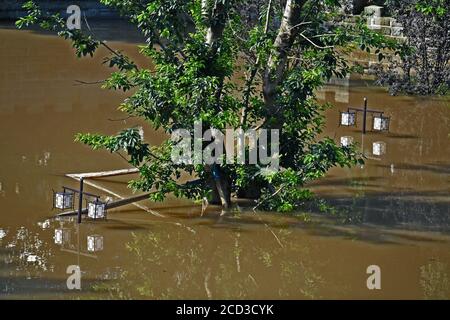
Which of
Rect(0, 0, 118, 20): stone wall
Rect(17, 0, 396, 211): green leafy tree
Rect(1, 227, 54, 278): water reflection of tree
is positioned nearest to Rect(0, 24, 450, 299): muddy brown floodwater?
Rect(1, 227, 54, 278): water reflection of tree

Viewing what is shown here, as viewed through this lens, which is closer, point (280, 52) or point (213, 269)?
point (213, 269)

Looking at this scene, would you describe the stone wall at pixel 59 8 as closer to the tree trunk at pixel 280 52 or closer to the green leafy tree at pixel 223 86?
the green leafy tree at pixel 223 86

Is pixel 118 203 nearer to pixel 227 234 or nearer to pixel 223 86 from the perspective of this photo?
pixel 227 234

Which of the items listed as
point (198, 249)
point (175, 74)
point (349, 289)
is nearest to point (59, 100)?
point (175, 74)

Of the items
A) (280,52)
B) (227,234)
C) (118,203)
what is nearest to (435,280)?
(227,234)

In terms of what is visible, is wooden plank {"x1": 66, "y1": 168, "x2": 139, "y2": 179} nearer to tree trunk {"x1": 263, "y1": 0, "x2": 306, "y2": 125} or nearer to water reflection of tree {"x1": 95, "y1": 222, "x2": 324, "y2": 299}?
water reflection of tree {"x1": 95, "y1": 222, "x2": 324, "y2": 299}
